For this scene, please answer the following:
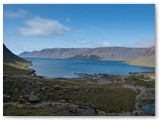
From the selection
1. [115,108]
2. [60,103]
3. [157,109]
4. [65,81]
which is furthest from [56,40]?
[157,109]

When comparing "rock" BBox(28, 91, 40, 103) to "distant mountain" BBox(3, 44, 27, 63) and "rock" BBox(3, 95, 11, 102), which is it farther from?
"distant mountain" BBox(3, 44, 27, 63)

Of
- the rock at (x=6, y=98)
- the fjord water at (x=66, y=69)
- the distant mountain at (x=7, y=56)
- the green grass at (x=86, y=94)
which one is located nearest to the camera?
the rock at (x=6, y=98)

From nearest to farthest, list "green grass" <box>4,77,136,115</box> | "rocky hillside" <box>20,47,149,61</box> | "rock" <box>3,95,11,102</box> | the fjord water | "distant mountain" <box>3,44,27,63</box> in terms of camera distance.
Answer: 1. "rock" <box>3,95,11,102</box>
2. "distant mountain" <box>3,44,27,63</box>
3. "green grass" <box>4,77,136,115</box>
4. "rocky hillside" <box>20,47,149,61</box>
5. the fjord water

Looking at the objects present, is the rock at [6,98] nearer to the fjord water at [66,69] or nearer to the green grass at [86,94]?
the green grass at [86,94]

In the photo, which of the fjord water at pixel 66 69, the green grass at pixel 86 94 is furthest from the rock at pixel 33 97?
the fjord water at pixel 66 69

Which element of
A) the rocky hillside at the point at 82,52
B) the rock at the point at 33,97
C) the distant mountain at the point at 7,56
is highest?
the rocky hillside at the point at 82,52

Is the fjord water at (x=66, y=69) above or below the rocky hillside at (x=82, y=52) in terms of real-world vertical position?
below

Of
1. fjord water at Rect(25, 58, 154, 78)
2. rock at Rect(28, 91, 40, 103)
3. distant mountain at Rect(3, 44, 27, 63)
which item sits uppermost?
distant mountain at Rect(3, 44, 27, 63)

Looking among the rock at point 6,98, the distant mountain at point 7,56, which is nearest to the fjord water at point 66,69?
the distant mountain at point 7,56

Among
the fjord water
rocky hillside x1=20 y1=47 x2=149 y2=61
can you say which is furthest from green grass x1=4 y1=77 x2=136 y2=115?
rocky hillside x1=20 y1=47 x2=149 y2=61

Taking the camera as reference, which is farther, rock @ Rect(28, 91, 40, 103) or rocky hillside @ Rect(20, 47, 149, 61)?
rocky hillside @ Rect(20, 47, 149, 61)

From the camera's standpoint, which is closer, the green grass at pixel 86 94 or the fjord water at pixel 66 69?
the green grass at pixel 86 94

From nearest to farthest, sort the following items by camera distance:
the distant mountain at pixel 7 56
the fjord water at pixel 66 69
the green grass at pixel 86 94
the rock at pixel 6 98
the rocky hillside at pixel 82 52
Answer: the rock at pixel 6 98 < the distant mountain at pixel 7 56 < the green grass at pixel 86 94 < the rocky hillside at pixel 82 52 < the fjord water at pixel 66 69
